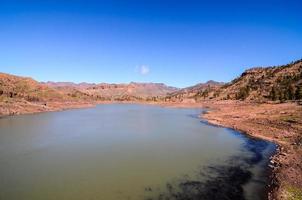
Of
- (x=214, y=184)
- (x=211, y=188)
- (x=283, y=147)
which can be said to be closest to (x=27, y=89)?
(x=283, y=147)

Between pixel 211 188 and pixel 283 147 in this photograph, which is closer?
pixel 211 188

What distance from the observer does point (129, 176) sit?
25656 mm

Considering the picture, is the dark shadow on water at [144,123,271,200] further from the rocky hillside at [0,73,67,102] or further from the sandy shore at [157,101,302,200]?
the rocky hillside at [0,73,67,102]

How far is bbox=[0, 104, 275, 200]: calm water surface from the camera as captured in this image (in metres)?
21.8

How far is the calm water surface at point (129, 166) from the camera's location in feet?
71.5

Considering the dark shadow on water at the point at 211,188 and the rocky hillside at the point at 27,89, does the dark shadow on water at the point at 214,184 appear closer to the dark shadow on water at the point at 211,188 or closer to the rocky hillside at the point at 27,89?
the dark shadow on water at the point at 211,188

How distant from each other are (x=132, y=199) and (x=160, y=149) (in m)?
17.6

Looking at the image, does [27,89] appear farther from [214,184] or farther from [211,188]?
[211,188]

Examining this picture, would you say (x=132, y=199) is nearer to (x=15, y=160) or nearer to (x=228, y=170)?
(x=228, y=170)

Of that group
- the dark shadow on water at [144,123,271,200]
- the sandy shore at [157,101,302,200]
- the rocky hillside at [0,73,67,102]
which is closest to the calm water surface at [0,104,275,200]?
the dark shadow on water at [144,123,271,200]

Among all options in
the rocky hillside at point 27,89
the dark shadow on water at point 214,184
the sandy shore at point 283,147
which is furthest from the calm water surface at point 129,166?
the rocky hillside at point 27,89

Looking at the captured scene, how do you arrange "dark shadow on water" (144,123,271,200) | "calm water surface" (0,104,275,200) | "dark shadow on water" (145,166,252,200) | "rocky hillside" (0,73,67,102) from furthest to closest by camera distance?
"rocky hillside" (0,73,67,102) < "calm water surface" (0,104,275,200) < "dark shadow on water" (144,123,271,200) < "dark shadow on water" (145,166,252,200)

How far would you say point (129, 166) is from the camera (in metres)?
29.0

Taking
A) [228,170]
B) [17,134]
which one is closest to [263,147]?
[228,170]
